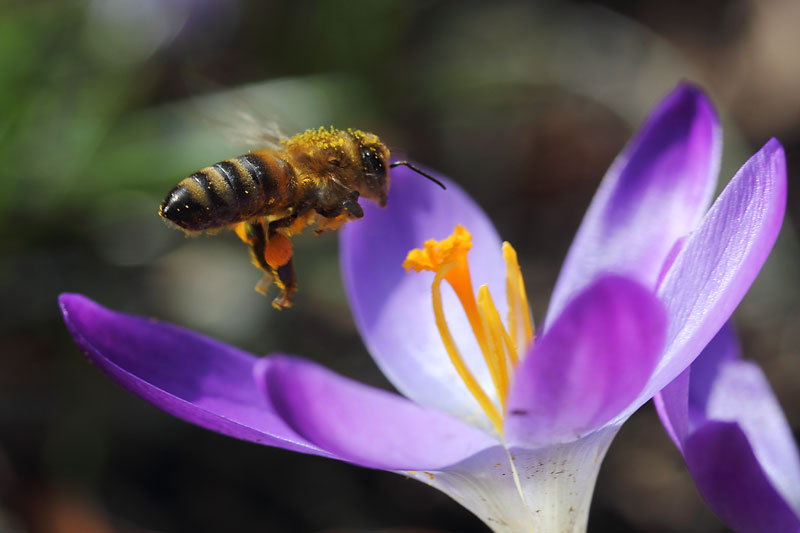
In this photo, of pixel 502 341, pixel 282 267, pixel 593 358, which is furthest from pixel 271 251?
pixel 593 358

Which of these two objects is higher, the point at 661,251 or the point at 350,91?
the point at 350,91

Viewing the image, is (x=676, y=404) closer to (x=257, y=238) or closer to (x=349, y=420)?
(x=349, y=420)

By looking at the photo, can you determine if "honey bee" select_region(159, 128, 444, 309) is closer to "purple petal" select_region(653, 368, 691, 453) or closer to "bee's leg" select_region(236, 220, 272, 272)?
"bee's leg" select_region(236, 220, 272, 272)

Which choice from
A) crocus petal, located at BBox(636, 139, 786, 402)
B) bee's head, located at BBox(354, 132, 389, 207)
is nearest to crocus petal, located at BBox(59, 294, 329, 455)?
bee's head, located at BBox(354, 132, 389, 207)

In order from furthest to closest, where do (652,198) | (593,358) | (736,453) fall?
(652,198), (736,453), (593,358)

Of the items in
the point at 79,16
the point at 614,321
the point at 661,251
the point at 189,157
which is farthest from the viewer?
the point at 79,16

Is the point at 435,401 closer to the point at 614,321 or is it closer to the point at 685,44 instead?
the point at 614,321

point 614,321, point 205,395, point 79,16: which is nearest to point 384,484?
point 205,395
